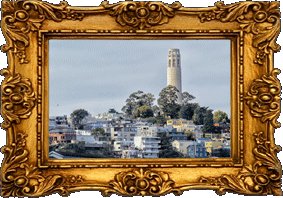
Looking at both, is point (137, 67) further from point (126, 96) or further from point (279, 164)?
point (279, 164)

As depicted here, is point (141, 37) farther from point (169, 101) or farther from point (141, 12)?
point (169, 101)

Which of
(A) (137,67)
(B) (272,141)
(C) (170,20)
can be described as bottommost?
(B) (272,141)

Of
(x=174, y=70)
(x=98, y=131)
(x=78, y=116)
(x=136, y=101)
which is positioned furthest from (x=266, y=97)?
(x=78, y=116)

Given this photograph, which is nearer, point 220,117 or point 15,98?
point 15,98

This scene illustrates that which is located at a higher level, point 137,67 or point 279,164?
point 137,67

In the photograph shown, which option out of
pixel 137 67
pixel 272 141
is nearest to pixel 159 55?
pixel 137 67

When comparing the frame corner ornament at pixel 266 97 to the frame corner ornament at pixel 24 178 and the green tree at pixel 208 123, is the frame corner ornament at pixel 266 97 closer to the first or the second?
the green tree at pixel 208 123
